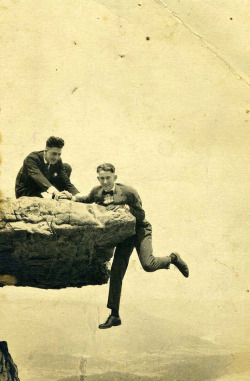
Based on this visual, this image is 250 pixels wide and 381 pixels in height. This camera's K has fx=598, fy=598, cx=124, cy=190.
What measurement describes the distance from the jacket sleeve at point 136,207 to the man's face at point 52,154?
58cm

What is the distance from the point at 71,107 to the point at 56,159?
0.40 metres

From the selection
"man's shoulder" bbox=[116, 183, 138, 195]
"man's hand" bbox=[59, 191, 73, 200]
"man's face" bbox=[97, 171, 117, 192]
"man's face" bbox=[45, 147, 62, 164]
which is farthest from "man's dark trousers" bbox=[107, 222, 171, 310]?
"man's face" bbox=[45, 147, 62, 164]

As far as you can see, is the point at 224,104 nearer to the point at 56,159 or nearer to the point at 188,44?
the point at 188,44

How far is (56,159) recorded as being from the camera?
4.09m

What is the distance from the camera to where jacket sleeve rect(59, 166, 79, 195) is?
13.4ft

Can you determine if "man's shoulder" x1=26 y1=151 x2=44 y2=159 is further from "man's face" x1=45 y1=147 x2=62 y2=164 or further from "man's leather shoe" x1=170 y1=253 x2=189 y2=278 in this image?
"man's leather shoe" x1=170 y1=253 x2=189 y2=278

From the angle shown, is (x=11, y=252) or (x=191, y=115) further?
(x=191, y=115)

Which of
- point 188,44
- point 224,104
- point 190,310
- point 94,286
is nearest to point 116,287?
point 94,286

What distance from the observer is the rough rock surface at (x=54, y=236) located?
141 inches

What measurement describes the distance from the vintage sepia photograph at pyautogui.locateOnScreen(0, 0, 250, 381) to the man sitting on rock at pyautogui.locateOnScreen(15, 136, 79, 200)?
0.04 feet

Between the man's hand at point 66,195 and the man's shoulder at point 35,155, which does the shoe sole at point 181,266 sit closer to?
the man's hand at point 66,195

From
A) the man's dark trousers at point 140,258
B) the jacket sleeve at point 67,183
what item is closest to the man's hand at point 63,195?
the jacket sleeve at point 67,183

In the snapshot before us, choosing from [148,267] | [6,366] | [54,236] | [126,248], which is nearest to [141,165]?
[126,248]

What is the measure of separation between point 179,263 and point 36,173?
3.81 ft
